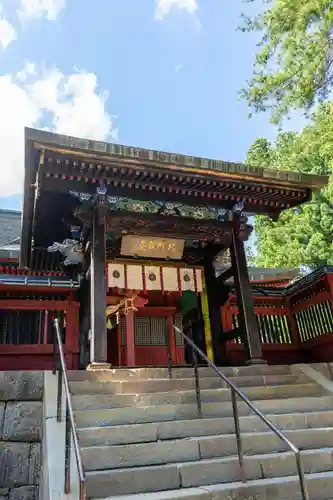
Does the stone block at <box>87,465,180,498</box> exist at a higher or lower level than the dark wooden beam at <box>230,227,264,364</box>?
lower

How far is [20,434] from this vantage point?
5383 millimetres

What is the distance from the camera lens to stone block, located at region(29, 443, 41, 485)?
510 centimetres

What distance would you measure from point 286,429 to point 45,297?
578 centimetres

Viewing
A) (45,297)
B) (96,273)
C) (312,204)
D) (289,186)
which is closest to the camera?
(96,273)

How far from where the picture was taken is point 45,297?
8805 mm

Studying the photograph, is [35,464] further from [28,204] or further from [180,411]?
[28,204]

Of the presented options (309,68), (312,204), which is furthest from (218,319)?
(312,204)

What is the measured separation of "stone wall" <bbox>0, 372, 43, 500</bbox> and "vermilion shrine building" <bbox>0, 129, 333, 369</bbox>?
1.03 metres

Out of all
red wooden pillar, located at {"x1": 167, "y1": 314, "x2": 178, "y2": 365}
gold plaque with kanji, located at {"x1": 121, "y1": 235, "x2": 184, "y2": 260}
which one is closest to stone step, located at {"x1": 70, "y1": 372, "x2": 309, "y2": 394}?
gold plaque with kanji, located at {"x1": 121, "y1": 235, "x2": 184, "y2": 260}

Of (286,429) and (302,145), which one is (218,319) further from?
(302,145)

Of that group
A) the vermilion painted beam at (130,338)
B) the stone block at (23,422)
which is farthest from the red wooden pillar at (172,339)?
the stone block at (23,422)

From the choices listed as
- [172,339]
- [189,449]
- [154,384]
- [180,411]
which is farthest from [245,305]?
[172,339]

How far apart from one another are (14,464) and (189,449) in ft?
8.10

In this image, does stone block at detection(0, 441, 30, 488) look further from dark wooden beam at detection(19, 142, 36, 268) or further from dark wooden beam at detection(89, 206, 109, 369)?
dark wooden beam at detection(19, 142, 36, 268)
